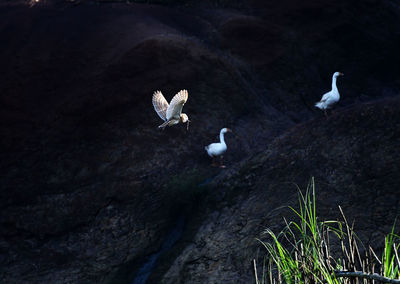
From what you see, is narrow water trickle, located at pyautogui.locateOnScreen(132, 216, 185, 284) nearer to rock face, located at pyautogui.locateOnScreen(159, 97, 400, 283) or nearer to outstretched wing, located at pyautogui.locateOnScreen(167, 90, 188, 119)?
rock face, located at pyautogui.locateOnScreen(159, 97, 400, 283)

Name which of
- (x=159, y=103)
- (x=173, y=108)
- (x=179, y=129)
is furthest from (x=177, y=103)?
(x=179, y=129)

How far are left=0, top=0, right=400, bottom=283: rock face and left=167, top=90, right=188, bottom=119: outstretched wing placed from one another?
158 centimetres

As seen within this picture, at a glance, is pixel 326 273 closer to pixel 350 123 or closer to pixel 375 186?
pixel 375 186

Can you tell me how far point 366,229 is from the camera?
6414 mm

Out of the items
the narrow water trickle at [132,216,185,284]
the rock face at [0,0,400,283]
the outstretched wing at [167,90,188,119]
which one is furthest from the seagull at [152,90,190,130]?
the narrow water trickle at [132,216,185,284]

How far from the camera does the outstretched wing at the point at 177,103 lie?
8531mm

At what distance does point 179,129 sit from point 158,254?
152 inches

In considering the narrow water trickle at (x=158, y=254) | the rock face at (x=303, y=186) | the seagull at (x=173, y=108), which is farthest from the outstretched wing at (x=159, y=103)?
the narrow water trickle at (x=158, y=254)

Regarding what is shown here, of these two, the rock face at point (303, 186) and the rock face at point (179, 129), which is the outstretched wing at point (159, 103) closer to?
the rock face at point (179, 129)

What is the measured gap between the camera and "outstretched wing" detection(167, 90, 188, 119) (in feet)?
28.0

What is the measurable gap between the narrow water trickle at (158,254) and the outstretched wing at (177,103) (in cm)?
205

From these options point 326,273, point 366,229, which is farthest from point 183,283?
point 326,273

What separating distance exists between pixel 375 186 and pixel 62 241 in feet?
19.8

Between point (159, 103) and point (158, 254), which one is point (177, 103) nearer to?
point (159, 103)
